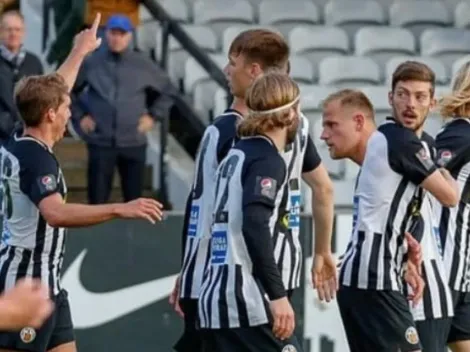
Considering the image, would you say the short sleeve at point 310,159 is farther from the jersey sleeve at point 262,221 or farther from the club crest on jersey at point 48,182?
the club crest on jersey at point 48,182

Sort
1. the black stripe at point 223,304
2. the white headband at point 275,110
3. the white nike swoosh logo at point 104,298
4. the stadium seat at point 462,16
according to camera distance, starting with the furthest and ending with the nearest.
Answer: the stadium seat at point 462,16, the white nike swoosh logo at point 104,298, the black stripe at point 223,304, the white headband at point 275,110

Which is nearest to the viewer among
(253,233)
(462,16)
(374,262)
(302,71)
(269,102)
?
(253,233)

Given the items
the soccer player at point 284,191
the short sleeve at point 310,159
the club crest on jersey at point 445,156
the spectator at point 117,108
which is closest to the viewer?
the soccer player at point 284,191

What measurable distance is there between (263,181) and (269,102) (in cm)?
32

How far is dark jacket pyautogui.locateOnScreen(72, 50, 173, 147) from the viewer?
11234 mm

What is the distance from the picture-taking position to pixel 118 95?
11312mm

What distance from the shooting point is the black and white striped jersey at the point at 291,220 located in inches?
Answer: 265

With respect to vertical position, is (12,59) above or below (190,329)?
above

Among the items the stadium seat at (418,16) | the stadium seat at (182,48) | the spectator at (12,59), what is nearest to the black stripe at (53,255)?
the spectator at (12,59)

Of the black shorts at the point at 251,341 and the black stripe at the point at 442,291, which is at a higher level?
the black stripe at the point at 442,291

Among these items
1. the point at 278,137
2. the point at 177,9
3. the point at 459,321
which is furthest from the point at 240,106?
the point at 177,9

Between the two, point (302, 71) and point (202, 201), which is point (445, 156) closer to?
point (202, 201)

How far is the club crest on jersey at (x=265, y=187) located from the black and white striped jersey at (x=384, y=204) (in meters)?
0.89

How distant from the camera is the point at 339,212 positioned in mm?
9828
